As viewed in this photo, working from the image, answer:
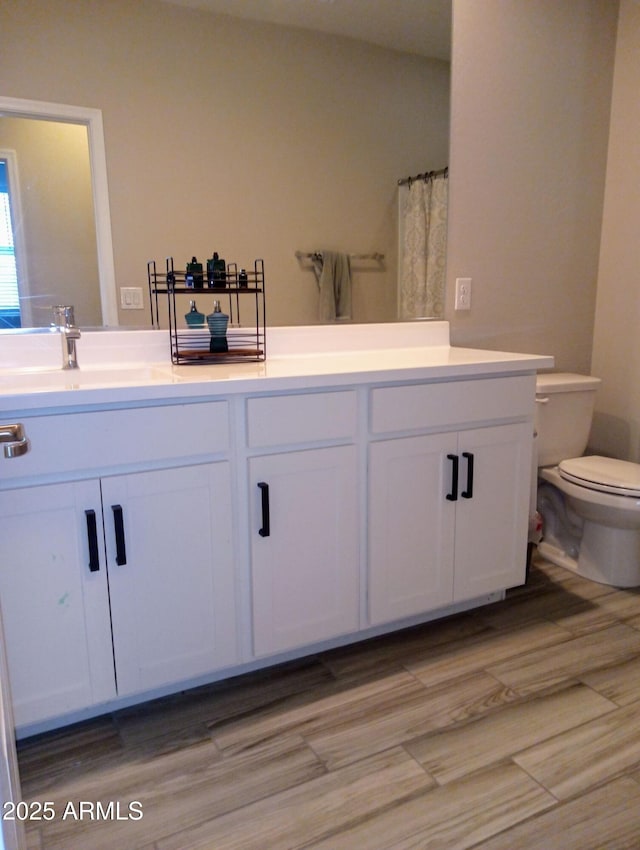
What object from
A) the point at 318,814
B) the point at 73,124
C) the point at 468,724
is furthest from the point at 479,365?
the point at 73,124

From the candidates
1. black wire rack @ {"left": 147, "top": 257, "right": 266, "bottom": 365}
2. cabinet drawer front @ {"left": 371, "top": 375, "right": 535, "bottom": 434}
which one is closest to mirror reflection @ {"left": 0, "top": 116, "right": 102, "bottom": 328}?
black wire rack @ {"left": 147, "top": 257, "right": 266, "bottom": 365}

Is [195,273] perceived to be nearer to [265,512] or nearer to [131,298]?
[131,298]

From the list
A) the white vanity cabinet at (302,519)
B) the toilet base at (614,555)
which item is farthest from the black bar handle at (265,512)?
the toilet base at (614,555)

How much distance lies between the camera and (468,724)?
1.60 metres

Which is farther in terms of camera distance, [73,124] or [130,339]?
[130,339]

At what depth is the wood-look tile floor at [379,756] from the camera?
1.29 meters

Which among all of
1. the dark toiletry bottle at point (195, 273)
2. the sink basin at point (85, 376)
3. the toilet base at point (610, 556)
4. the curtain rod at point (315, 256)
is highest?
the curtain rod at point (315, 256)

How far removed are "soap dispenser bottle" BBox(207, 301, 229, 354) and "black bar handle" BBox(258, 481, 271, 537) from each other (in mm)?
507

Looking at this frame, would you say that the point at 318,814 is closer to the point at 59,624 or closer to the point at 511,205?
the point at 59,624

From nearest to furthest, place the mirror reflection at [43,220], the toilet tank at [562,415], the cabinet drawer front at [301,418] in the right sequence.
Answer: the cabinet drawer front at [301,418]
the mirror reflection at [43,220]
the toilet tank at [562,415]

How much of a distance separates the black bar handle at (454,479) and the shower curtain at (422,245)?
686 millimetres

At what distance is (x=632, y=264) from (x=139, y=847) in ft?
8.55

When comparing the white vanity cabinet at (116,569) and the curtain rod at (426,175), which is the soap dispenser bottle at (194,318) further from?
the curtain rod at (426,175)

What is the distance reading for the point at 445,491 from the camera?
6.24ft
